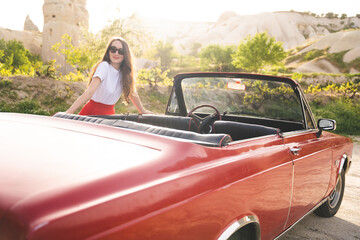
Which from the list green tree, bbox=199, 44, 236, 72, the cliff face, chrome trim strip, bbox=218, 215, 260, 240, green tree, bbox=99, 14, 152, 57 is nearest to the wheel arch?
chrome trim strip, bbox=218, 215, 260, 240

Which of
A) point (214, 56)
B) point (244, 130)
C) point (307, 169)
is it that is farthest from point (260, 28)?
point (244, 130)

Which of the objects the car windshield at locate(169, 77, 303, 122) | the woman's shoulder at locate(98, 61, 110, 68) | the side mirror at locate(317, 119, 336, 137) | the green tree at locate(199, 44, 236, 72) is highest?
the green tree at locate(199, 44, 236, 72)

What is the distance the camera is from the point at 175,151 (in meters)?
1.40

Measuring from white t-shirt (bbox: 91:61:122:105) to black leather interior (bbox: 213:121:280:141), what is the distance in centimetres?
180

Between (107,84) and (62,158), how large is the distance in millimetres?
2563

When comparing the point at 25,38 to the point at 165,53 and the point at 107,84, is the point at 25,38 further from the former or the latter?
the point at 107,84

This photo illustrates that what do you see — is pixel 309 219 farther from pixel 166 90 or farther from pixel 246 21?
pixel 246 21

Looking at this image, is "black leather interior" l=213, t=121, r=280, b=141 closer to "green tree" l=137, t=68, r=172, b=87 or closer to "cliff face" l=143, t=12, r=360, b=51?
"green tree" l=137, t=68, r=172, b=87

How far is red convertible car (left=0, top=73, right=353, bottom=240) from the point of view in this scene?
94 cm

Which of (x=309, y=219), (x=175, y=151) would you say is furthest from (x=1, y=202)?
(x=309, y=219)

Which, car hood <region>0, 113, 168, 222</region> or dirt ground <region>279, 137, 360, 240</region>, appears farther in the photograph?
dirt ground <region>279, 137, 360, 240</region>

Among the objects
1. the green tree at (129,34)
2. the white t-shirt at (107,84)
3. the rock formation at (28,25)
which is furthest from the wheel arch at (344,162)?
the rock formation at (28,25)

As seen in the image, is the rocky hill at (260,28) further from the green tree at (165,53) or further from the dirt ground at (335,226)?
the dirt ground at (335,226)

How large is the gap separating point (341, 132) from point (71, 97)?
1108 cm
